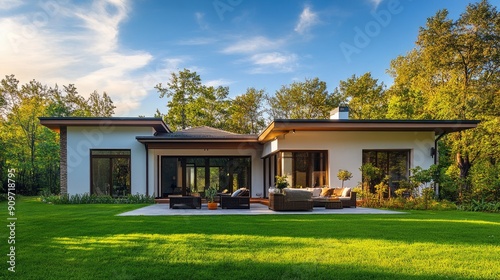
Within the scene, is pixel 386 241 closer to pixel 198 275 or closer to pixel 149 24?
pixel 198 275

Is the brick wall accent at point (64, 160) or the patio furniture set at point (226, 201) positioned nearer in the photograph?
the patio furniture set at point (226, 201)

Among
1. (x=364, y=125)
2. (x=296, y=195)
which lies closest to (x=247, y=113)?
(x=364, y=125)

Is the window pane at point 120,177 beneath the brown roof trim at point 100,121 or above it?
beneath

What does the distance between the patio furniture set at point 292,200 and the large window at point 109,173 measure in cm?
479

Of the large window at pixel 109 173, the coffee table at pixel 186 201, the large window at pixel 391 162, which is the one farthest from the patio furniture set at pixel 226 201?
the large window at pixel 391 162

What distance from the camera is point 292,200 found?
454 inches

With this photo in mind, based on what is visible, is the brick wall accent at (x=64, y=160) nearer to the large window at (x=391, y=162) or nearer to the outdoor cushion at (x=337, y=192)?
the outdoor cushion at (x=337, y=192)

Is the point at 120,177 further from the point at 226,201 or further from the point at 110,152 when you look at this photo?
the point at 226,201

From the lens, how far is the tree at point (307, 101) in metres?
32.6

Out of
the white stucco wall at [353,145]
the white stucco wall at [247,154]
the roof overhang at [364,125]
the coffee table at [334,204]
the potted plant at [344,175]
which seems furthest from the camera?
the white stucco wall at [247,154]

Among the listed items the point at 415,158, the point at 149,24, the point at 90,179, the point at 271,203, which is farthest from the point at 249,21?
the point at 90,179

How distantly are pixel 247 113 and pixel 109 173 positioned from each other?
1947 centimetres

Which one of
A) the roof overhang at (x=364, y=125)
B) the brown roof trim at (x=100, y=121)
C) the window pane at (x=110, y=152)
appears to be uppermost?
the brown roof trim at (x=100, y=121)

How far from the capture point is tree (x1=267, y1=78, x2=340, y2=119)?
3262 cm
